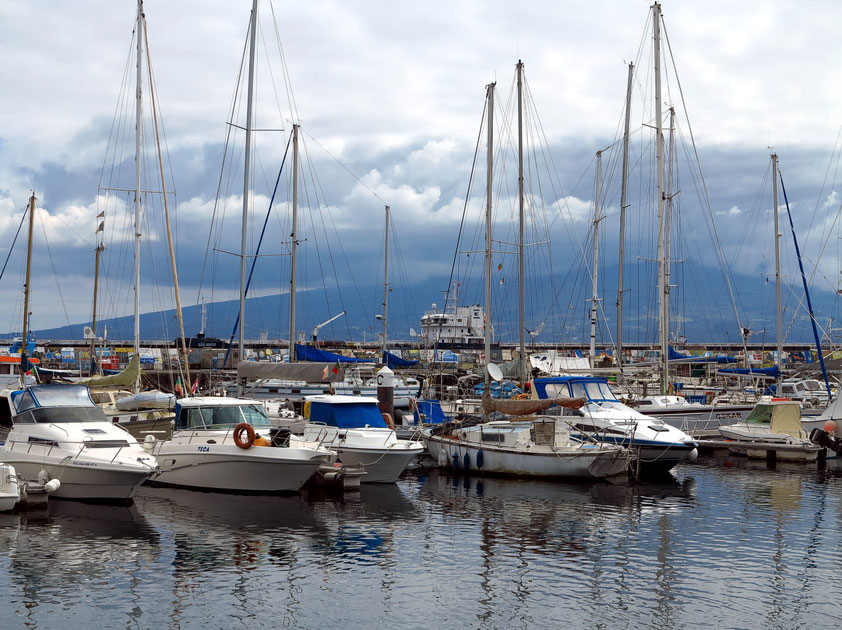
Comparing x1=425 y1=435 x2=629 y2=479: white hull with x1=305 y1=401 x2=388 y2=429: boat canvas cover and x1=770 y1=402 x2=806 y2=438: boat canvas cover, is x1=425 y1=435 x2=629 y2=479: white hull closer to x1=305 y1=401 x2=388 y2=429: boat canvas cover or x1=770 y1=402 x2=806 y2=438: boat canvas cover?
x1=305 y1=401 x2=388 y2=429: boat canvas cover

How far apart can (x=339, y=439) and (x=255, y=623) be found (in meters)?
13.6

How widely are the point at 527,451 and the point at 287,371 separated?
40.2ft

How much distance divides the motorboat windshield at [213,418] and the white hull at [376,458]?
257 cm

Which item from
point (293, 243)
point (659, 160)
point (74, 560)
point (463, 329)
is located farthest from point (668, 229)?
point (463, 329)

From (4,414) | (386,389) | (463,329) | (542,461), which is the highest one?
(463,329)

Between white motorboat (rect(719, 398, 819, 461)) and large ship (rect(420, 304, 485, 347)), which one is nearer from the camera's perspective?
white motorboat (rect(719, 398, 819, 461))

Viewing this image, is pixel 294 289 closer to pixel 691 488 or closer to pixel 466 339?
pixel 691 488

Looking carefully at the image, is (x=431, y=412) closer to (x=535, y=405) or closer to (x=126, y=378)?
(x=535, y=405)

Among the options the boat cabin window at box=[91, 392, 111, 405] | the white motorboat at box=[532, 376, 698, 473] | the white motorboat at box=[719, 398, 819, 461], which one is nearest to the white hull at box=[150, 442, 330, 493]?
the white motorboat at box=[532, 376, 698, 473]

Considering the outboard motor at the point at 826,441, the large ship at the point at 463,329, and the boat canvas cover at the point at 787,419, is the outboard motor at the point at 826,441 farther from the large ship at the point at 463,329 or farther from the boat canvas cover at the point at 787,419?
the large ship at the point at 463,329

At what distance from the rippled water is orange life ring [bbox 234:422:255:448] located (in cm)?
150

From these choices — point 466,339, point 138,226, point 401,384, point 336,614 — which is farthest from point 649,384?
point 466,339

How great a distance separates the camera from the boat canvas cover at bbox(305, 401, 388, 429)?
2716 centimetres

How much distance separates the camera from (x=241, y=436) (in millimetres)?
23391
